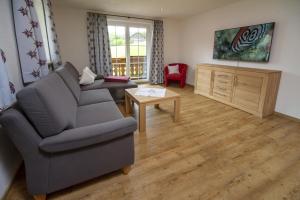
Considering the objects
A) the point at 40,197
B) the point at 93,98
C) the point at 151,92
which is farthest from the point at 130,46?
the point at 40,197

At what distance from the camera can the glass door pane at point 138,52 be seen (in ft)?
15.8

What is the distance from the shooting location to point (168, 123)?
2.58 m

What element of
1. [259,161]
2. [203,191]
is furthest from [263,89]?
[203,191]

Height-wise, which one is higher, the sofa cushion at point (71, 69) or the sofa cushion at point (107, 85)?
the sofa cushion at point (71, 69)

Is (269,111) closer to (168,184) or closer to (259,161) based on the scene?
(259,161)

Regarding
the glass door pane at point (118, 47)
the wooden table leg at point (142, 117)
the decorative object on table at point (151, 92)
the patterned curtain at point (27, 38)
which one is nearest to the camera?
the patterned curtain at point (27, 38)

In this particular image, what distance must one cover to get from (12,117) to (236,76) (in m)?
3.34

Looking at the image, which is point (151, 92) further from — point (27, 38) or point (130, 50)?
point (130, 50)

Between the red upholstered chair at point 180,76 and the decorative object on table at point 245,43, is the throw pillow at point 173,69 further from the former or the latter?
the decorative object on table at point 245,43

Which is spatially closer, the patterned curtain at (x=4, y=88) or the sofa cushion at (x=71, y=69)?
the patterned curtain at (x=4, y=88)

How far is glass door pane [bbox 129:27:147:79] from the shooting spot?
189 inches

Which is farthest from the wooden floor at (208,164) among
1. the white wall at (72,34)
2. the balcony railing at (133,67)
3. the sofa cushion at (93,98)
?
the white wall at (72,34)

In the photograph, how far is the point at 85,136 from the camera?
1.19 m

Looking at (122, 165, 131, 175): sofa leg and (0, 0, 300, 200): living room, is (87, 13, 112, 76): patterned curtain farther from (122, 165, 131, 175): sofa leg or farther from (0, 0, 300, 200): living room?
(122, 165, 131, 175): sofa leg
